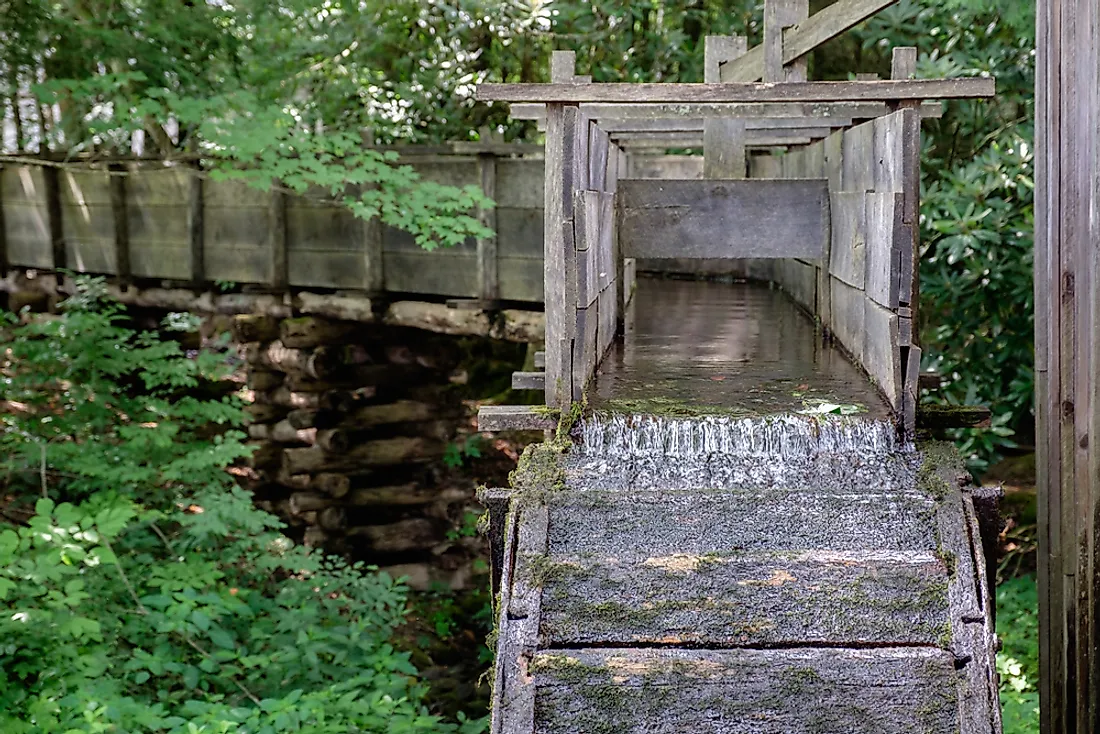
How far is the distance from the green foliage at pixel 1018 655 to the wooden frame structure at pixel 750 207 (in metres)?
2.39

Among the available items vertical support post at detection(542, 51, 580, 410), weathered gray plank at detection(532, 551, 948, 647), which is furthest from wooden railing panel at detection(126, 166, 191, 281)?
weathered gray plank at detection(532, 551, 948, 647)

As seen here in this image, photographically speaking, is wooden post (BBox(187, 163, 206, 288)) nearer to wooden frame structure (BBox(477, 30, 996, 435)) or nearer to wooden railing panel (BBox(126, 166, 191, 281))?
wooden railing panel (BBox(126, 166, 191, 281))

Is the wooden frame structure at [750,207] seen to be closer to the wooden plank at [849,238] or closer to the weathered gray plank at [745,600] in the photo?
the wooden plank at [849,238]

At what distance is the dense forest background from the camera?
575 cm

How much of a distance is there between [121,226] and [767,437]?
8.82 metres

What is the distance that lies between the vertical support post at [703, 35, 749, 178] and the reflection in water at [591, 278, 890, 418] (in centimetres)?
115

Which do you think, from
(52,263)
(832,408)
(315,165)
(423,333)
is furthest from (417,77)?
(832,408)

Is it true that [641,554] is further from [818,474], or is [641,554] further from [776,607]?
[818,474]

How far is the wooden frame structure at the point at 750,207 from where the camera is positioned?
511 centimetres

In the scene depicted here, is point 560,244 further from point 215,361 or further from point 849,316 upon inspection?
point 215,361

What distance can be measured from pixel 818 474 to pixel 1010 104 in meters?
6.98

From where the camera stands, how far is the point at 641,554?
4.39 metres

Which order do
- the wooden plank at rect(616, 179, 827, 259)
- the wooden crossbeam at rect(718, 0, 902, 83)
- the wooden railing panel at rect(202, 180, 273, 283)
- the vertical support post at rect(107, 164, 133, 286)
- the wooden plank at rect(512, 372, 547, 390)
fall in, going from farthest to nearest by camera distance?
the vertical support post at rect(107, 164, 133, 286) < the wooden railing panel at rect(202, 180, 273, 283) < the wooden plank at rect(616, 179, 827, 259) < the wooden plank at rect(512, 372, 547, 390) < the wooden crossbeam at rect(718, 0, 902, 83)

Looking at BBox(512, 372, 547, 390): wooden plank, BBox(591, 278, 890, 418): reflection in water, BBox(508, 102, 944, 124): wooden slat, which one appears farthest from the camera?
BBox(512, 372, 547, 390): wooden plank
